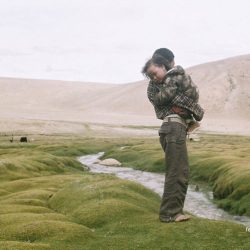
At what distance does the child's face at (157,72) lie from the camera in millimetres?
16281

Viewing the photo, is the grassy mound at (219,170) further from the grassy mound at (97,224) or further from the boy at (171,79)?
the boy at (171,79)

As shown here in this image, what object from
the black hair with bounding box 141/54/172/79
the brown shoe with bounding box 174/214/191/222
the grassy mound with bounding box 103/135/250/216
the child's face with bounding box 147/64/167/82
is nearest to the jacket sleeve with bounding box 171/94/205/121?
the child's face with bounding box 147/64/167/82

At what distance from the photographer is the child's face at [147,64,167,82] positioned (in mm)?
16281

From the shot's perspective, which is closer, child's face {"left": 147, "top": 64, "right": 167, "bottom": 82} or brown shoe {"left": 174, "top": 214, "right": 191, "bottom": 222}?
child's face {"left": 147, "top": 64, "right": 167, "bottom": 82}

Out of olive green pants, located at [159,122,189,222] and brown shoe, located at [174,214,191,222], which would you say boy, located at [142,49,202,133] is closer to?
olive green pants, located at [159,122,189,222]

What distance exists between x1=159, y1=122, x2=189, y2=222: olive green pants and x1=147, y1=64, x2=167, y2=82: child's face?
159 cm

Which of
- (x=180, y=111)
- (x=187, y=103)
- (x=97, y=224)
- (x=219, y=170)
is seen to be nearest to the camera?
(x=187, y=103)

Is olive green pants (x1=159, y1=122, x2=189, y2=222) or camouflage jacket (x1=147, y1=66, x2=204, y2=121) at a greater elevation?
camouflage jacket (x1=147, y1=66, x2=204, y2=121)

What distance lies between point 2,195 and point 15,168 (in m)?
13.1

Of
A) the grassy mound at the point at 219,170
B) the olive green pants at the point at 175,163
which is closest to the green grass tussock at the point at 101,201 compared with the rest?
the olive green pants at the point at 175,163

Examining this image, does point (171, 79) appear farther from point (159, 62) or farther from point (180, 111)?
point (180, 111)

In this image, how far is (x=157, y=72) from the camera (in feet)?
53.4

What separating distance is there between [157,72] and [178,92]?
3.21 feet

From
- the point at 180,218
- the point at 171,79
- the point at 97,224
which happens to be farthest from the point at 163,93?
the point at 97,224
